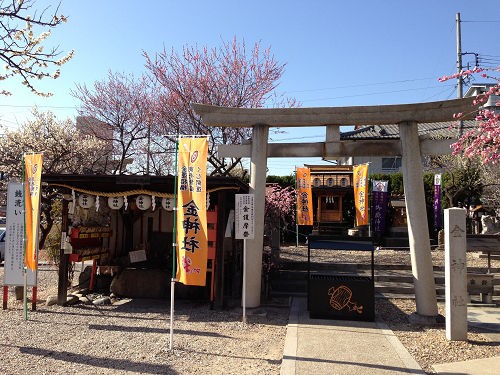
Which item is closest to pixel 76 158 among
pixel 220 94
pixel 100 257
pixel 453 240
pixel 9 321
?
pixel 220 94

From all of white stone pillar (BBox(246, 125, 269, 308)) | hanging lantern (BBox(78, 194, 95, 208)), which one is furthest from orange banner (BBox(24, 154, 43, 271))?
white stone pillar (BBox(246, 125, 269, 308))

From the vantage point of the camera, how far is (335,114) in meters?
9.52

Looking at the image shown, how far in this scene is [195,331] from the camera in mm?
7789

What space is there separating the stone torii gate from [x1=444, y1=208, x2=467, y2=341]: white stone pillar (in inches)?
59.5

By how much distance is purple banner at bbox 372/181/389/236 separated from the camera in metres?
21.0

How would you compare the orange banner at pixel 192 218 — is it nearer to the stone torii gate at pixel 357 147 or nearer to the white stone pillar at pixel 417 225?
the stone torii gate at pixel 357 147

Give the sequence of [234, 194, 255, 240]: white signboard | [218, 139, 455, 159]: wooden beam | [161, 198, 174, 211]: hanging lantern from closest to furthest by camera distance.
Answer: [234, 194, 255, 240]: white signboard → [218, 139, 455, 159]: wooden beam → [161, 198, 174, 211]: hanging lantern

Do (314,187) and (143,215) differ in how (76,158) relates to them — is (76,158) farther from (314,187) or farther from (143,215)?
(314,187)

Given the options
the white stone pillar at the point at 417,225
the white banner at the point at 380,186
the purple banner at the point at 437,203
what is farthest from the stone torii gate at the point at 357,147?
the purple banner at the point at 437,203

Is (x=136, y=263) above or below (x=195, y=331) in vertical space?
above

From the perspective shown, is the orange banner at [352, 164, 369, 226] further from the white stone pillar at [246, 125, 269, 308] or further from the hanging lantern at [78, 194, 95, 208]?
the hanging lantern at [78, 194, 95, 208]

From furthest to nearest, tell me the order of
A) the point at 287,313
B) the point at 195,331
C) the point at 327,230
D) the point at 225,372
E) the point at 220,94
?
the point at 327,230 < the point at 220,94 < the point at 287,313 < the point at 195,331 < the point at 225,372

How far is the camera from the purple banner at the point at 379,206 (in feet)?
68.8

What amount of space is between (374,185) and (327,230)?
11.6ft
